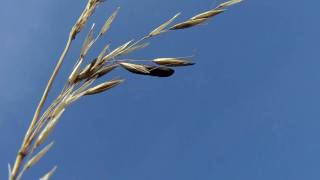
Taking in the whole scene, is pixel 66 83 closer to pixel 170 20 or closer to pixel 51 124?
pixel 51 124

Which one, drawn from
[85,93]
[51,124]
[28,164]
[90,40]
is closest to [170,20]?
[90,40]

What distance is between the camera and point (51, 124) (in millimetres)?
1283

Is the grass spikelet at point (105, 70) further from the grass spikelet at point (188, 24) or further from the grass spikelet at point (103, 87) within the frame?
the grass spikelet at point (188, 24)

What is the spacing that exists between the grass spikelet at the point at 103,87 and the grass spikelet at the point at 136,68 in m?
0.05

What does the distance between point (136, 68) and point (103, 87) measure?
12 centimetres

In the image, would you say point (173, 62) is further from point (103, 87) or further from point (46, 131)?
point (46, 131)

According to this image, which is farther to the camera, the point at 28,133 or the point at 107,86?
the point at 107,86

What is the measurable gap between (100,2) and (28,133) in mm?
506

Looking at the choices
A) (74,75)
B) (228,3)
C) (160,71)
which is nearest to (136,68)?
(160,71)

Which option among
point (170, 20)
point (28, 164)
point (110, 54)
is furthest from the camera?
point (170, 20)

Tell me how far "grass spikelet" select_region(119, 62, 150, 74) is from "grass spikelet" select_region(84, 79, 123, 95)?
47 millimetres

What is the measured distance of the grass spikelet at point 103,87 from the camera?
4.73 feet

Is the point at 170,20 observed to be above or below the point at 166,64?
above

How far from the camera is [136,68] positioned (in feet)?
5.08
